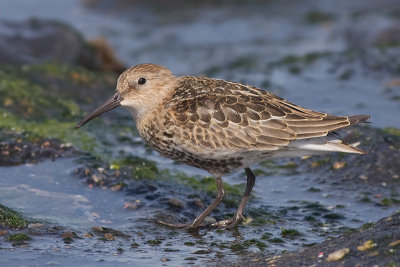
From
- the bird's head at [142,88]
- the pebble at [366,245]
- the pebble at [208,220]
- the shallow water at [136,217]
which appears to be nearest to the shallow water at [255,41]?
the shallow water at [136,217]

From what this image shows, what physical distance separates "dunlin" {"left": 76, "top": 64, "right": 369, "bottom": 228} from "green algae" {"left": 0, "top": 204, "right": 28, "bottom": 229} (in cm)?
160

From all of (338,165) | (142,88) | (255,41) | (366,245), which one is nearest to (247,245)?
(366,245)

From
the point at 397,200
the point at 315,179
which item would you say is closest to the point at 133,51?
the point at 315,179

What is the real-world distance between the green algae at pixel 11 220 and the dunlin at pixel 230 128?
160 cm

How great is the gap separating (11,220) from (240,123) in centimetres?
254

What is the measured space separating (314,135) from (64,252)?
280 centimetres

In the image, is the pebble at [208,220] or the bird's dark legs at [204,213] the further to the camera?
the pebble at [208,220]

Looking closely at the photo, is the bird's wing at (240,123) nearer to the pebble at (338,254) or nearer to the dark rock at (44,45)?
the pebble at (338,254)

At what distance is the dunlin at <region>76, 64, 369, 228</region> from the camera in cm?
687

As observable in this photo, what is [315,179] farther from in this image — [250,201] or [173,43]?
[173,43]

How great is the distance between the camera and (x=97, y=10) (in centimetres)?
2053

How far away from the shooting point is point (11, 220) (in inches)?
261

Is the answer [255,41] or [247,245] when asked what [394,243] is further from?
[255,41]

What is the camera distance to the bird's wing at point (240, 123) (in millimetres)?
6863
